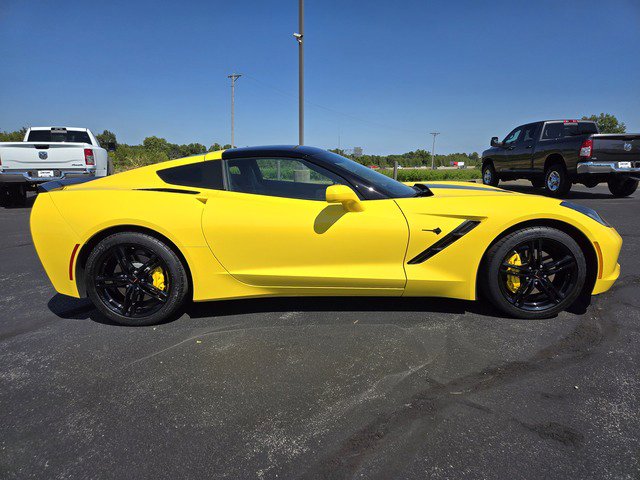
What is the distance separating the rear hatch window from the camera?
10.4 meters

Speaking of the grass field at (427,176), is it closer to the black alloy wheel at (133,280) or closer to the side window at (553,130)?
the side window at (553,130)

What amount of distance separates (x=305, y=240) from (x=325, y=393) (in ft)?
3.33

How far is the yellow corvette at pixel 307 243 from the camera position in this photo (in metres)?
2.64

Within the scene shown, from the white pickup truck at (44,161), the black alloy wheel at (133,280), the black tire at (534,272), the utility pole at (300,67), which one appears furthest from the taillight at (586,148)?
the white pickup truck at (44,161)

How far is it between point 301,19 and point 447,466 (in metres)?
12.9

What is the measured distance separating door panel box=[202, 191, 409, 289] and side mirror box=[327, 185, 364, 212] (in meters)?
0.06

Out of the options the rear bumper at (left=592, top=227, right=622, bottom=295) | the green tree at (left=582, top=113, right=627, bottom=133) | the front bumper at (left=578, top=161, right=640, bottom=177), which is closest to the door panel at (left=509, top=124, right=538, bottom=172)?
the front bumper at (left=578, top=161, right=640, bottom=177)

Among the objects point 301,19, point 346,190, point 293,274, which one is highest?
point 301,19

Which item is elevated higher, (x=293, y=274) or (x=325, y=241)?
(x=325, y=241)

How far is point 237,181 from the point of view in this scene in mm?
2855

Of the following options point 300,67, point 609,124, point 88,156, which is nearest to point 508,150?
point 300,67

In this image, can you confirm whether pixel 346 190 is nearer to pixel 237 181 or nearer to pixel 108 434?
pixel 237 181

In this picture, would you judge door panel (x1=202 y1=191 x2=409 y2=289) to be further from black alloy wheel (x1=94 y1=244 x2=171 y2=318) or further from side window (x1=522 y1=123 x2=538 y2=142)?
side window (x1=522 y1=123 x2=538 y2=142)

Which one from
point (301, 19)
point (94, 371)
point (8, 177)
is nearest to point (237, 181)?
point (94, 371)
